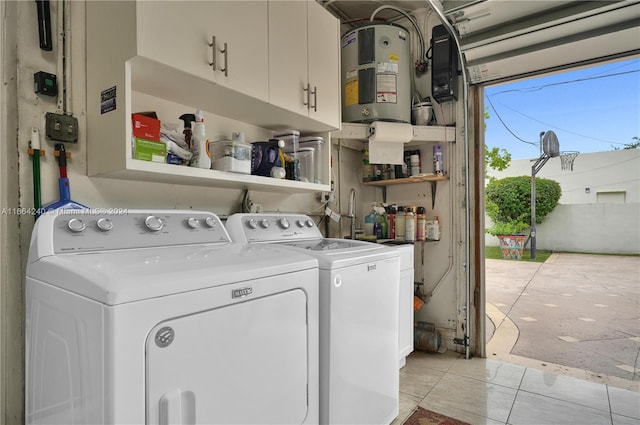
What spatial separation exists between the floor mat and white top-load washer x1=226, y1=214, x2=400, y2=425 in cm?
15

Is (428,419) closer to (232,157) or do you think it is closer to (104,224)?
(232,157)

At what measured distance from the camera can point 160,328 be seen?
2.76 feet

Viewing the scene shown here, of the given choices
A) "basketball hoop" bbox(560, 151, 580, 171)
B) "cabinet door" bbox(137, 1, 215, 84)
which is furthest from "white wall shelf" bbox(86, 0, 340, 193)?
"basketball hoop" bbox(560, 151, 580, 171)

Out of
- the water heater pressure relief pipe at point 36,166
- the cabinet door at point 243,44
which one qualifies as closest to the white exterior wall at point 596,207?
the cabinet door at point 243,44

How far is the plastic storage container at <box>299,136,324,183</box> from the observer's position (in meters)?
2.37

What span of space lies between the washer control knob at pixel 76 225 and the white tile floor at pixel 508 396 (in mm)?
1848

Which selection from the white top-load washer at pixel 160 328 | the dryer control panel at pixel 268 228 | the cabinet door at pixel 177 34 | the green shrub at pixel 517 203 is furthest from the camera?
the green shrub at pixel 517 203

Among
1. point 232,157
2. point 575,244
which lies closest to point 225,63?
point 232,157

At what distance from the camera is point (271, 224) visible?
1.92m

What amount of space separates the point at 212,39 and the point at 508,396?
8.90ft

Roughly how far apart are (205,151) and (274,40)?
0.79m

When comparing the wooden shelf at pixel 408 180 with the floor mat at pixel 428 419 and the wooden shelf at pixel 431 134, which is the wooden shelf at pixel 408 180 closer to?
the wooden shelf at pixel 431 134

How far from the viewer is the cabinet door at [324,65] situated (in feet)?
7.14

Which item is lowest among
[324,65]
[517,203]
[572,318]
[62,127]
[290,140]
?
[572,318]
